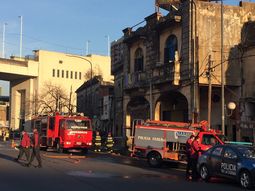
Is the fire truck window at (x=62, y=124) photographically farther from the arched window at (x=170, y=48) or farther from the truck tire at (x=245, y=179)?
the truck tire at (x=245, y=179)

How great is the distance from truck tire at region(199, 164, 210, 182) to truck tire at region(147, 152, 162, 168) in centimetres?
598

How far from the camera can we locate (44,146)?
3606cm

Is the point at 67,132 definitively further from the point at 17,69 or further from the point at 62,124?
the point at 17,69

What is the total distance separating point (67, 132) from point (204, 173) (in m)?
17.1

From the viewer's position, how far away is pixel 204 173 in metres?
17.8

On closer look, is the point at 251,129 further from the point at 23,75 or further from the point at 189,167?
Answer: the point at 23,75

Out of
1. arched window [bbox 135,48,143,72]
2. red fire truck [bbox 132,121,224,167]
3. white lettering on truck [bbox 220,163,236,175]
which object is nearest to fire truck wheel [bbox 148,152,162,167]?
red fire truck [bbox 132,121,224,167]

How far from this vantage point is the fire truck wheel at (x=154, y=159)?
2405cm

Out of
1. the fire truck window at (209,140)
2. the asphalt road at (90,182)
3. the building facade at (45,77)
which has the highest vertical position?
the building facade at (45,77)

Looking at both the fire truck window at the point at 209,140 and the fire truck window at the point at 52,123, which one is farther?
the fire truck window at the point at 52,123

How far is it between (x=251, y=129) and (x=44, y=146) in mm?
14898

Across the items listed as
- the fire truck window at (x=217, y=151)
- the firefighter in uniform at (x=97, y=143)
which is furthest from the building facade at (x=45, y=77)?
the fire truck window at (x=217, y=151)

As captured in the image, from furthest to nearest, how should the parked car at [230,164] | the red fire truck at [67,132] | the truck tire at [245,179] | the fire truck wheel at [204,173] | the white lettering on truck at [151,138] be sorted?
the red fire truck at [67,132] < the white lettering on truck at [151,138] < the fire truck wheel at [204,173] < the parked car at [230,164] < the truck tire at [245,179]

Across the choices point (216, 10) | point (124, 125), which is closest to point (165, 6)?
point (216, 10)
